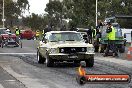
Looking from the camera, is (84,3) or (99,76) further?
(84,3)

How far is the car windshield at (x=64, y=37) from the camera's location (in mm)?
19031

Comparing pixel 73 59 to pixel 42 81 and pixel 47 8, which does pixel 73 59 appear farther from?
pixel 47 8

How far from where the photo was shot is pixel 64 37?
19188 mm

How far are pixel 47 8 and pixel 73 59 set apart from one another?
7096 cm

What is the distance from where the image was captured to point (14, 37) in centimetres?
3744

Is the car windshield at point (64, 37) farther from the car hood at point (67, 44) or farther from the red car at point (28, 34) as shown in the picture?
the red car at point (28, 34)

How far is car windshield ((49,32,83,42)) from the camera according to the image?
19031 millimetres

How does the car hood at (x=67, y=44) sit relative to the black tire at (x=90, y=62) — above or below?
above

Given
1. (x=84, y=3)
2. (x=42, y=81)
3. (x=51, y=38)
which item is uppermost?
(x=84, y=3)

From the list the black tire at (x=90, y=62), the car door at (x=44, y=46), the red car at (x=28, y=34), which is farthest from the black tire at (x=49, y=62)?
the red car at (x=28, y=34)

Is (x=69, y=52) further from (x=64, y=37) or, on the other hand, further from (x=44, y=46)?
(x=44, y=46)

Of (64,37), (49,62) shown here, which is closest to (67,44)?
(49,62)

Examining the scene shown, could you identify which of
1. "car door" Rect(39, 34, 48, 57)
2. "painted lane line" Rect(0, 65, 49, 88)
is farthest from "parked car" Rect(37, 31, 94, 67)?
"painted lane line" Rect(0, 65, 49, 88)

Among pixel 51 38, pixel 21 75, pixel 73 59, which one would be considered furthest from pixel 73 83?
pixel 51 38
